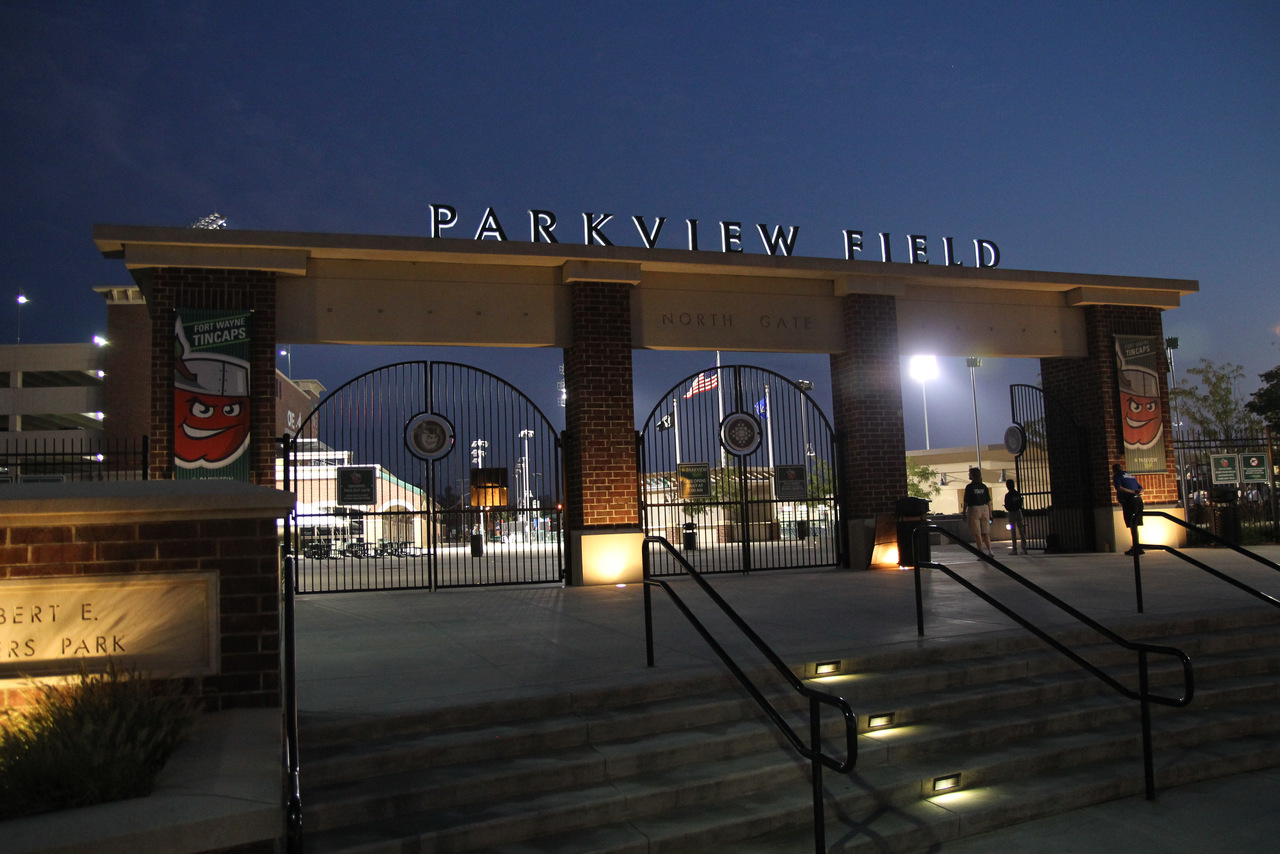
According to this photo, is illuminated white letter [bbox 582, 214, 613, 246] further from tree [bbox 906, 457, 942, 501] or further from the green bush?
tree [bbox 906, 457, 942, 501]

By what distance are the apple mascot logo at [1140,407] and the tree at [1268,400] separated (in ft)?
97.7

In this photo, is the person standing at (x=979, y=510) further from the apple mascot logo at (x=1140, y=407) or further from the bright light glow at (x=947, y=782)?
the bright light glow at (x=947, y=782)

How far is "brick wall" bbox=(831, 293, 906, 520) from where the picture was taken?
614 inches

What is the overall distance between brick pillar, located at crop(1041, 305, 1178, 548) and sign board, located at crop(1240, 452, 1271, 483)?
4.15ft

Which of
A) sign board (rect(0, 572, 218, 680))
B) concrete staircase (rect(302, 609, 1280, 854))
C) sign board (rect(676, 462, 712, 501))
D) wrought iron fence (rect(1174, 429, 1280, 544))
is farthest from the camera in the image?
wrought iron fence (rect(1174, 429, 1280, 544))

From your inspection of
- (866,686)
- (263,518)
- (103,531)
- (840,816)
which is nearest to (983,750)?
(866,686)

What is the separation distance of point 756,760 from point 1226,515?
15253mm

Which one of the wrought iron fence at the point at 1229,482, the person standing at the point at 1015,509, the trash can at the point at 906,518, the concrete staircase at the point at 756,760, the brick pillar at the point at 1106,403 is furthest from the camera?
the person standing at the point at 1015,509

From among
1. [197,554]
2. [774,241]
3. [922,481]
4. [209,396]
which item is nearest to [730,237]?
[774,241]

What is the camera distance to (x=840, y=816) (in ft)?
16.6

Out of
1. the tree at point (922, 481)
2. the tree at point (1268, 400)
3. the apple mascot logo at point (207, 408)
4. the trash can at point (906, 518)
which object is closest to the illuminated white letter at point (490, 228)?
the apple mascot logo at point (207, 408)

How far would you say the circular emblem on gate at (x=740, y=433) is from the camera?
51.2 ft

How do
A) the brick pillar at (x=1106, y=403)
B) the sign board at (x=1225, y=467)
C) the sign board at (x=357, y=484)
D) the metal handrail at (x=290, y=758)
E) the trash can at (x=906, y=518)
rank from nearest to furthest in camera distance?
1. the metal handrail at (x=290, y=758)
2. the sign board at (x=357, y=484)
3. the trash can at (x=906, y=518)
4. the brick pillar at (x=1106, y=403)
5. the sign board at (x=1225, y=467)

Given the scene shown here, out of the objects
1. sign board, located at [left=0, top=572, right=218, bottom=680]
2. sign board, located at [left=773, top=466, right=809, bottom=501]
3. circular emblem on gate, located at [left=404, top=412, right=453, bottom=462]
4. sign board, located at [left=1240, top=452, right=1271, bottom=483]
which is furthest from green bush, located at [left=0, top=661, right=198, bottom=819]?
sign board, located at [left=1240, top=452, right=1271, bottom=483]
